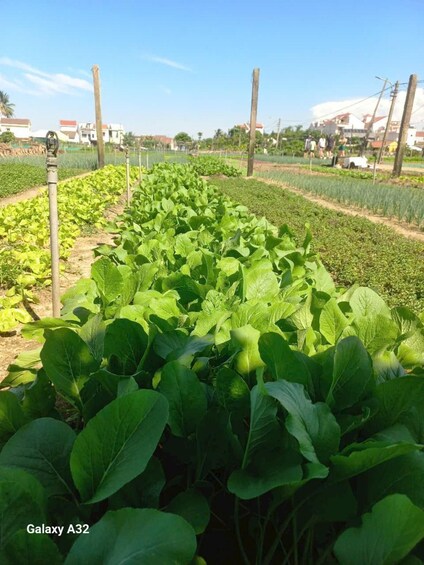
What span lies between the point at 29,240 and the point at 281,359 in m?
6.22

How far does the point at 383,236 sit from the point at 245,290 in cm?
847

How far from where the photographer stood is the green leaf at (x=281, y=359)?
108 cm

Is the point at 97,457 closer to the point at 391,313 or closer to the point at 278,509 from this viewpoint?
the point at 278,509

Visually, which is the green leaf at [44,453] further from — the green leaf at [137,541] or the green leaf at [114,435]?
the green leaf at [137,541]

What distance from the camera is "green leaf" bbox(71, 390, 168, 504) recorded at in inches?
34.9

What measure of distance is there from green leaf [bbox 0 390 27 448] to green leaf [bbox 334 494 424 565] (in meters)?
0.81

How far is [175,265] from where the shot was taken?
2.68 metres

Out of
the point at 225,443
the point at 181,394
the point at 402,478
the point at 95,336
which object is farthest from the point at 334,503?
the point at 95,336

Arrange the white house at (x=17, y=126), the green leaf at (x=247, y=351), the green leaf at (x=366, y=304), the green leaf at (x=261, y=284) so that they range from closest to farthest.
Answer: the green leaf at (x=247, y=351) → the green leaf at (x=366, y=304) → the green leaf at (x=261, y=284) → the white house at (x=17, y=126)

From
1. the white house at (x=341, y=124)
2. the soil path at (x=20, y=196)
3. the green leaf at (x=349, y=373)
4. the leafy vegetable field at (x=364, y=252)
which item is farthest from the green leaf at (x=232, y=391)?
the white house at (x=341, y=124)

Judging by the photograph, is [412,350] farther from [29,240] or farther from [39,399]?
[29,240]

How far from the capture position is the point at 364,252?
8289 mm

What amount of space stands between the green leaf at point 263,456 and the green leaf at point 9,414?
1.88ft

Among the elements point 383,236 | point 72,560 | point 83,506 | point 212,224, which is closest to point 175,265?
point 212,224
